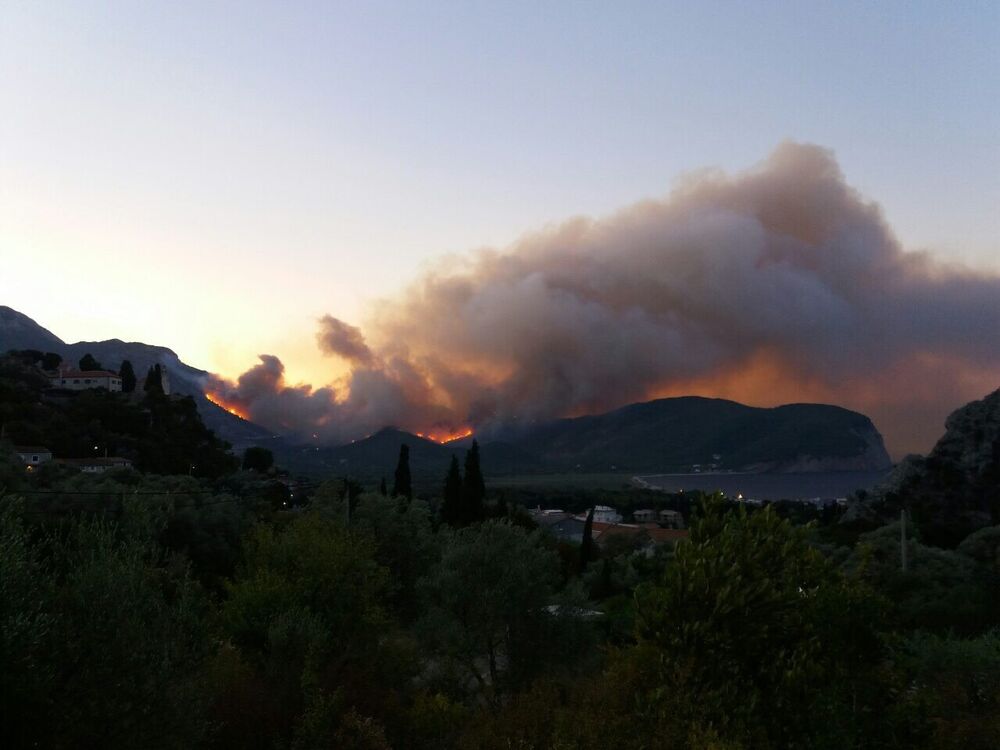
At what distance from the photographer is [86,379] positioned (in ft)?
539

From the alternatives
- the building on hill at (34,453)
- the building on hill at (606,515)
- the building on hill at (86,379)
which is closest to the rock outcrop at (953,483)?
the building on hill at (606,515)

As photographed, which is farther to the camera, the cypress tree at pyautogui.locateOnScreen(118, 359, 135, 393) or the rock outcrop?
the cypress tree at pyautogui.locateOnScreen(118, 359, 135, 393)

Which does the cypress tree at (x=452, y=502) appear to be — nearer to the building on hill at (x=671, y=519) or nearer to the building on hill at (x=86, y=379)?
the building on hill at (x=671, y=519)

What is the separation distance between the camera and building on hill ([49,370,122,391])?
162m

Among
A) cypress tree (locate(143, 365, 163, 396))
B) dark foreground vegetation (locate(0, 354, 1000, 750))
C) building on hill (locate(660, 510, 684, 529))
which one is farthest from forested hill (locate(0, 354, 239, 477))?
dark foreground vegetation (locate(0, 354, 1000, 750))

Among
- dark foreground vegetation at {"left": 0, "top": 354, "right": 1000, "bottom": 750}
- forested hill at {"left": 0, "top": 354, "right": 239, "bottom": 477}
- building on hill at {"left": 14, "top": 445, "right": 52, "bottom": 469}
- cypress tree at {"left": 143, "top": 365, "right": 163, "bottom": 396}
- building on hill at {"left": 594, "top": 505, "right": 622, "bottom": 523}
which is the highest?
cypress tree at {"left": 143, "top": 365, "right": 163, "bottom": 396}

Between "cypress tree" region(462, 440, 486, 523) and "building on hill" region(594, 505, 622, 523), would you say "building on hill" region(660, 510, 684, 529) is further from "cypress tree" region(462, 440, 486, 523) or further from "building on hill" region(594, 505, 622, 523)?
"cypress tree" region(462, 440, 486, 523)

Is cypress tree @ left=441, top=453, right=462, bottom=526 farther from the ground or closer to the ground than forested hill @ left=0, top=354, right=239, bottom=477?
closer to the ground

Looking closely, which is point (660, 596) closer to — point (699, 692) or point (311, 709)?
point (699, 692)

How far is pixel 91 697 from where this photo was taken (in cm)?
1553

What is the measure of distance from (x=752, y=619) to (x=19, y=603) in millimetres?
15070

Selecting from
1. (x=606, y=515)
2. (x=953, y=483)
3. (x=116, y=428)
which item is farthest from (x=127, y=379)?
(x=953, y=483)

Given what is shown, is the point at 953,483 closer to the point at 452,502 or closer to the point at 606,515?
the point at 452,502

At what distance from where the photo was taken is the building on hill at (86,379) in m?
162
